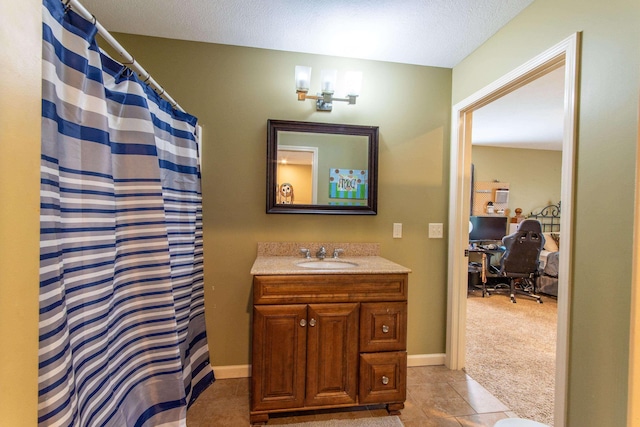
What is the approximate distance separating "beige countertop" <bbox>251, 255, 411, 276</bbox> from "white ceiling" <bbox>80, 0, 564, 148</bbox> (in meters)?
1.45

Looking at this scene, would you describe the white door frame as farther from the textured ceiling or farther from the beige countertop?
the beige countertop

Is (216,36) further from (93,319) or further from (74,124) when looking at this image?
(93,319)

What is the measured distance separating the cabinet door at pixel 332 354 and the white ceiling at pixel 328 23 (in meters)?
1.65

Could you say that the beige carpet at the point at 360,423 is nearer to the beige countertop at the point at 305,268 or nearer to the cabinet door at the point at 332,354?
the cabinet door at the point at 332,354

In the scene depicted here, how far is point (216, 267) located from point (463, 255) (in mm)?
1803

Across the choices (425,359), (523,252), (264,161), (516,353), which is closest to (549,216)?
(523,252)

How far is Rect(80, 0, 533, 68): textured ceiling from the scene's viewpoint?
158cm

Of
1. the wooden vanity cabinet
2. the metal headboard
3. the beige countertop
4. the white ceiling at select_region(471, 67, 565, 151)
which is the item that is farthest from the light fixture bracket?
the metal headboard

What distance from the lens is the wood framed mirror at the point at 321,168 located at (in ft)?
6.64

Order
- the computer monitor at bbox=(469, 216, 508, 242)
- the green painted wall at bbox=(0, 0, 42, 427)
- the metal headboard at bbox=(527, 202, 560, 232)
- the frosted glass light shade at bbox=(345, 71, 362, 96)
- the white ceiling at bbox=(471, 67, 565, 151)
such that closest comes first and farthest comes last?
the green painted wall at bbox=(0, 0, 42, 427) < the frosted glass light shade at bbox=(345, 71, 362, 96) < the white ceiling at bbox=(471, 67, 565, 151) < the computer monitor at bbox=(469, 216, 508, 242) < the metal headboard at bbox=(527, 202, 560, 232)

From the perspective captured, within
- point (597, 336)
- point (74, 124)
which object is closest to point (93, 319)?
point (74, 124)

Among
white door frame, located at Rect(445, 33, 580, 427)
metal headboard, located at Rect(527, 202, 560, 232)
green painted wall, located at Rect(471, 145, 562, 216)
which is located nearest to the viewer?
white door frame, located at Rect(445, 33, 580, 427)

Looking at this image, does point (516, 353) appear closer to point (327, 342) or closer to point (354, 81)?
point (327, 342)

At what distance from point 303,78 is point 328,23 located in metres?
0.34
